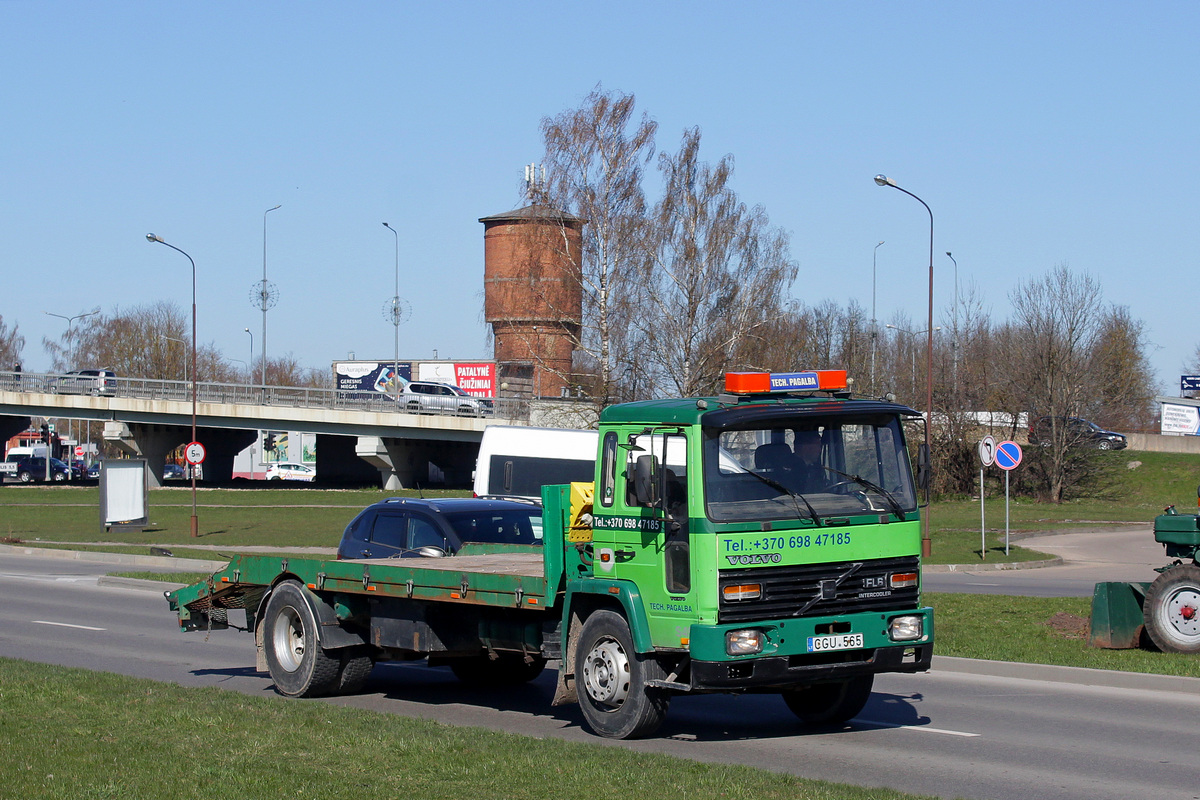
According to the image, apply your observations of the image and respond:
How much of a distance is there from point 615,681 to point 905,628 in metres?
2.03

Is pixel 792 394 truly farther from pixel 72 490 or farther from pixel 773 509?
pixel 72 490

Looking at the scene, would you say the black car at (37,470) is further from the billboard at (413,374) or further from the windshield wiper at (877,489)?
the windshield wiper at (877,489)

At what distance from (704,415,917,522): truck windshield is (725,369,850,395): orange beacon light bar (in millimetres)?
343

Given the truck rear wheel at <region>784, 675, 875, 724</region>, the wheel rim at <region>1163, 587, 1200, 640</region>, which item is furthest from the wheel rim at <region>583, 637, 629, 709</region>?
the wheel rim at <region>1163, 587, 1200, 640</region>

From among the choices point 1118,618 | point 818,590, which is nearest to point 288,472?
point 1118,618

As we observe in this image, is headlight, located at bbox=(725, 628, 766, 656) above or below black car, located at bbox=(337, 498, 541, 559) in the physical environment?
below

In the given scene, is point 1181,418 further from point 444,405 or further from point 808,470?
point 808,470

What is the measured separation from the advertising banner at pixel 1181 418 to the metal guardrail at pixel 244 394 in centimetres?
3376

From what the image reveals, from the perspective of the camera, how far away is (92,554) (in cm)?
3019

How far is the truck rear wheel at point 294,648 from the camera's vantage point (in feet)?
36.4

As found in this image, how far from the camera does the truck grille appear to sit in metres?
8.43

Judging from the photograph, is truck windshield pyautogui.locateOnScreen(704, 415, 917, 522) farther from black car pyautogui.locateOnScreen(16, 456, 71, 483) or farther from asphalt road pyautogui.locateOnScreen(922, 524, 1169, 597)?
black car pyautogui.locateOnScreen(16, 456, 71, 483)

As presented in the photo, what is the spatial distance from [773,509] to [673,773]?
1938 mm

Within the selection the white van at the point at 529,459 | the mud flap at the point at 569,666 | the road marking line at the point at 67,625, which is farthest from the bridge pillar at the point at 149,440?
the mud flap at the point at 569,666
